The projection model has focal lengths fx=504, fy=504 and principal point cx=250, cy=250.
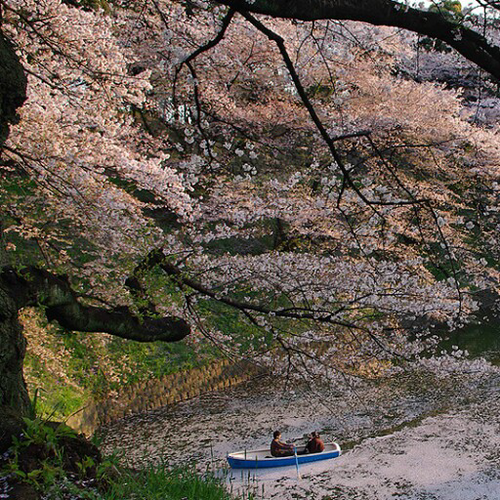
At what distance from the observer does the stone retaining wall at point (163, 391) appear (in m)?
9.57

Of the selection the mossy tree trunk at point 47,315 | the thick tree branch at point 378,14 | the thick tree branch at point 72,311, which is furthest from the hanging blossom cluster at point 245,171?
the thick tree branch at point 378,14

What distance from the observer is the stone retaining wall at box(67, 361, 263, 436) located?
31.4 ft

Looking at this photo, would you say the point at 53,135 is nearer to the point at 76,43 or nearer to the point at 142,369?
the point at 76,43

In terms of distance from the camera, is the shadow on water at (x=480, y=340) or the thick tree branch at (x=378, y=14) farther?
the shadow on water at (x=480, y=340)

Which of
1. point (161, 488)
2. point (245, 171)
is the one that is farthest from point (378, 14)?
point (245, 171)

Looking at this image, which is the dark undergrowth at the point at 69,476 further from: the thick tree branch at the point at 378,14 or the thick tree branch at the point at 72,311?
the thick tree branch at the point at 378,14

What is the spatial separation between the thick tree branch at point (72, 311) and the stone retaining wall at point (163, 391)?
14.6 ft

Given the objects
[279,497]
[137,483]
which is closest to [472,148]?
[279,497]

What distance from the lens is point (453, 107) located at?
46.8ft

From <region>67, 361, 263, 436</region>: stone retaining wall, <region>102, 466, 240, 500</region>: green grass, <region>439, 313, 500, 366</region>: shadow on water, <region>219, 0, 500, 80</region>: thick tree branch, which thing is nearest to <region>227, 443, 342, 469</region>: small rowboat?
<region>67, 361, 263, 436</region>: stone retaining wall

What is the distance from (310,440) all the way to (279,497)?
4.17ft

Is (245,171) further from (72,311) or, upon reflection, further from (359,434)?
(72,311)

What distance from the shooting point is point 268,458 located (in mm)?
8102

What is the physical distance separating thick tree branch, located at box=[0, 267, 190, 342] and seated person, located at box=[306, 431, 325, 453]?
14.1ft
